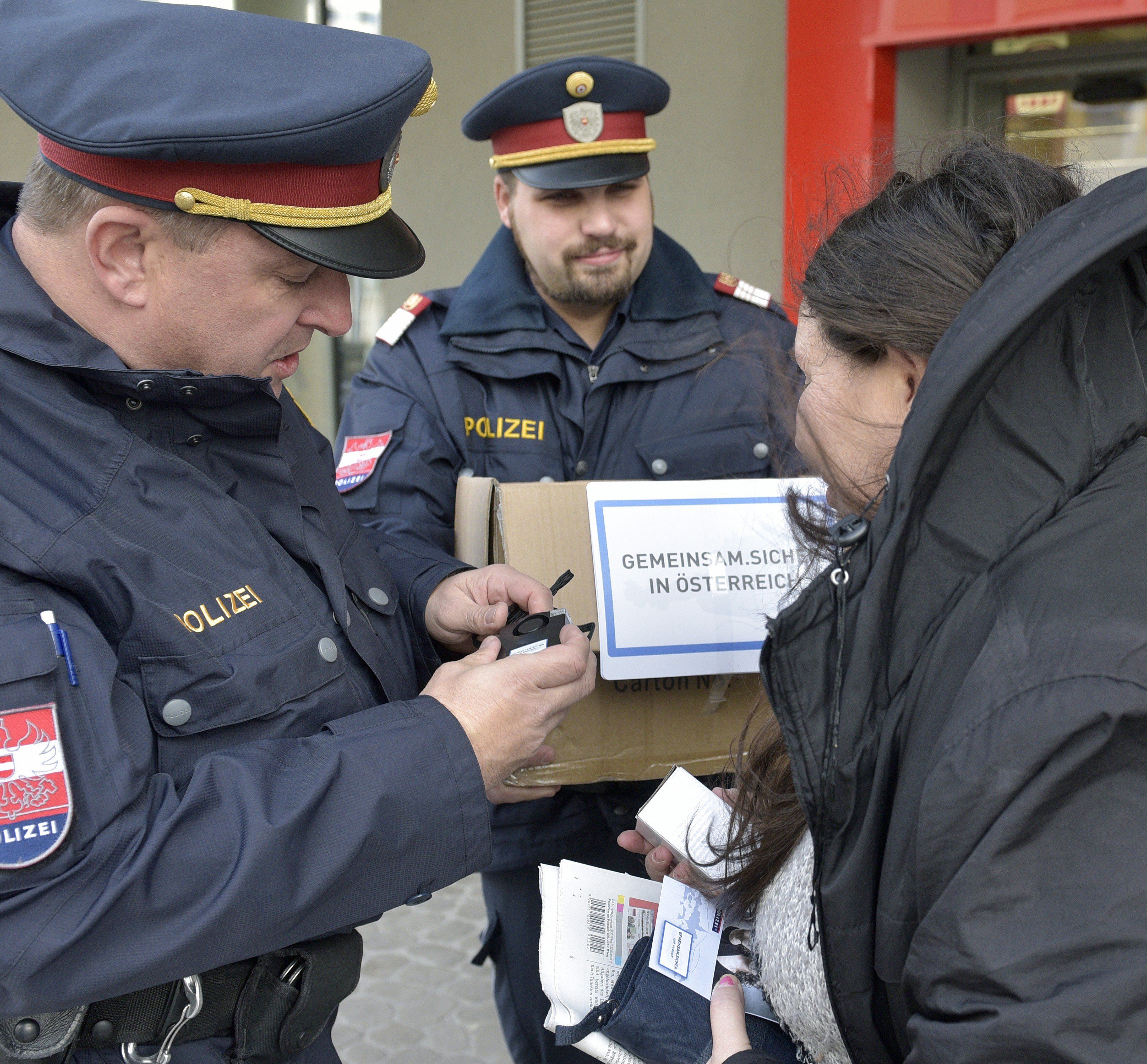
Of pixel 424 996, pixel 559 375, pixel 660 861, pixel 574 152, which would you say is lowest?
pixel 424 996

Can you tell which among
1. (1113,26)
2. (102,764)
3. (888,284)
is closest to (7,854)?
(102,764)

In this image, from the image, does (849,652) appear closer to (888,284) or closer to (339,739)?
(888,284)

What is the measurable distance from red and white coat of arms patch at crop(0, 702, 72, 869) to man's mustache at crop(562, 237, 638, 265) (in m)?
1.69

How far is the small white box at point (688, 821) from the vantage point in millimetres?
1505

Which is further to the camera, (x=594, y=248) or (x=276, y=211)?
(x=594, y=248)

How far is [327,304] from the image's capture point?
1.45 meters

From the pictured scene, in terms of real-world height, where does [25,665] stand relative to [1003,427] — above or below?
below

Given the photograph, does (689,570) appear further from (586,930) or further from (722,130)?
(722,130)

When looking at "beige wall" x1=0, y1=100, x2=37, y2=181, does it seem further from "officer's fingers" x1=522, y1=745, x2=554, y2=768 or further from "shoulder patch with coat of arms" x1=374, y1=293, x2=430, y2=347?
"officer's fingers" x1=522, y1=745, x2=554, y2=768

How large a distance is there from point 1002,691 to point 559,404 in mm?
1630

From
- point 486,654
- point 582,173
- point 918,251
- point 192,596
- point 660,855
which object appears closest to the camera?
point 918,251

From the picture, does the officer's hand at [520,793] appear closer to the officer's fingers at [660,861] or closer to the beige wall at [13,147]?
the officer's fingers at [660,861]

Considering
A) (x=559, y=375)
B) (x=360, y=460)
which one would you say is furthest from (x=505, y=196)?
(x=360, y=460)

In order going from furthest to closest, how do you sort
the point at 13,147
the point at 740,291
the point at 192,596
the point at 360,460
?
the point at 13,147 < the point at 740,291 < the point at 360,460 < the point at 192,596
